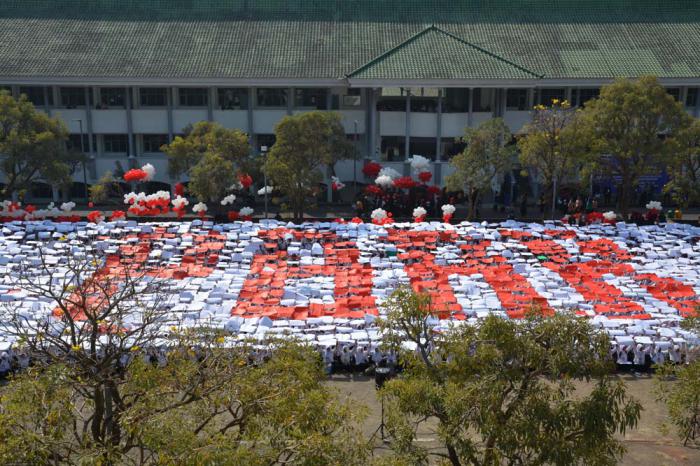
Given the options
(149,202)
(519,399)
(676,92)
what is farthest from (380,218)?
(519,399)

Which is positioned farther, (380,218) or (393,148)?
(393,148)

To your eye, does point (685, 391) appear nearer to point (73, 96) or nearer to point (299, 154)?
point (299, 154)

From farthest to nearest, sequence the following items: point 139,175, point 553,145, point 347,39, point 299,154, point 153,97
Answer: point 347,39 < point 153,97 < point 139,175 < point 299,154 < point 553,145

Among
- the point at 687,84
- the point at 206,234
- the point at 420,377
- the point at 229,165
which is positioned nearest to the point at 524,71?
the point at 687,84

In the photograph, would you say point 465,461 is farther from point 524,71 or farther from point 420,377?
point 524,71

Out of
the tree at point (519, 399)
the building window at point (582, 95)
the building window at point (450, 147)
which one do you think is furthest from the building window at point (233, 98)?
the tree at point (519, 399)

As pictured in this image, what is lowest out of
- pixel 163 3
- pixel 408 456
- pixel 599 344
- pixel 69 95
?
pixel 408 456

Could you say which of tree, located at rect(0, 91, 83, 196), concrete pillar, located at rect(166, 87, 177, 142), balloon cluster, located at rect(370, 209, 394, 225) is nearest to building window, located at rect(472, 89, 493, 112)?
balloon cluster, located at rect(370, 209, 394, 225)
